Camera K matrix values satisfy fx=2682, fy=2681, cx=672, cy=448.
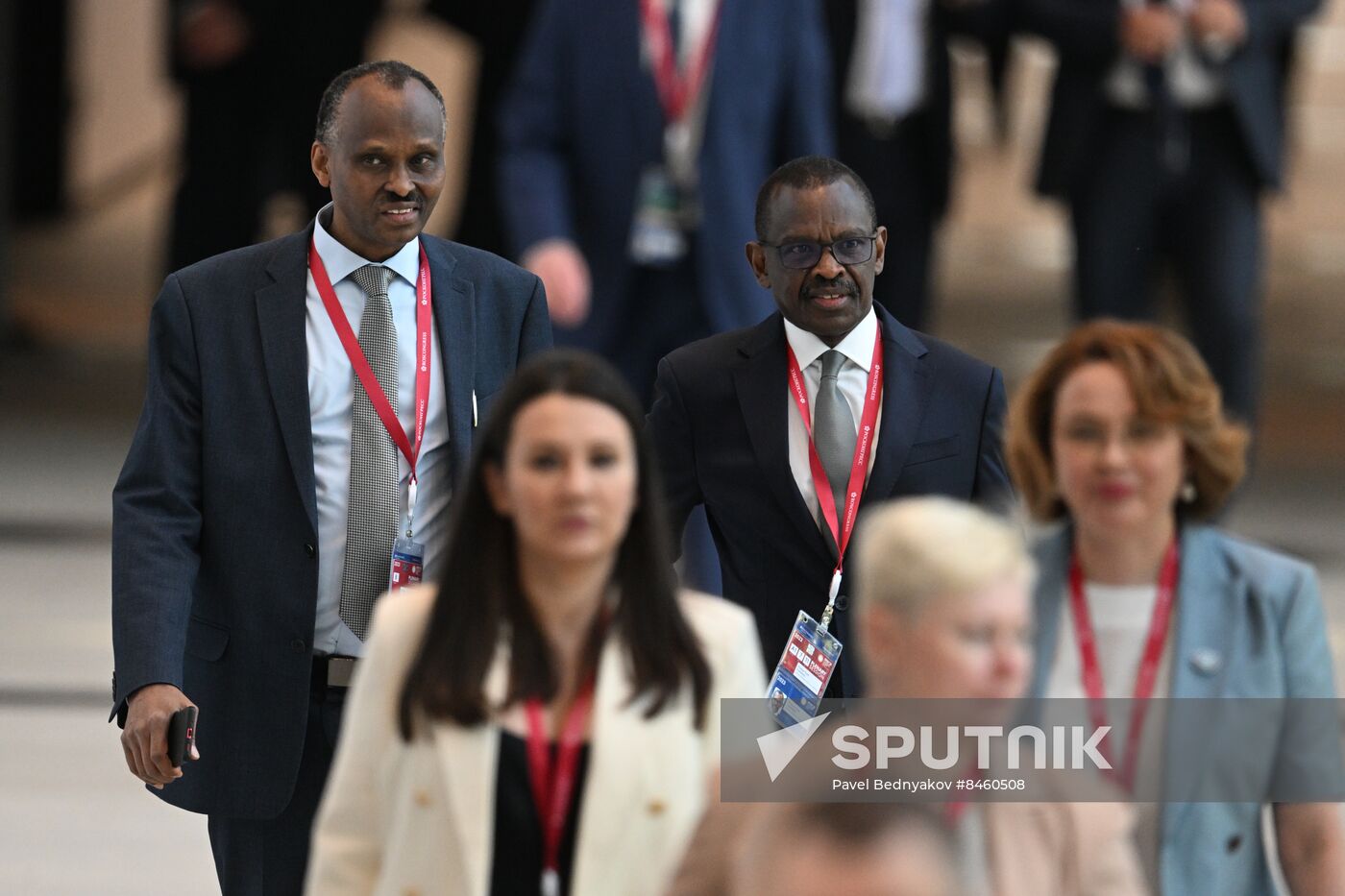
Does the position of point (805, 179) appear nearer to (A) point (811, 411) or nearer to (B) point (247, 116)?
(A) point (811, 411)

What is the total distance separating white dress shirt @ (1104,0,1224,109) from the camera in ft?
29.9

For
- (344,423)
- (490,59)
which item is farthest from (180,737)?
(490,59)

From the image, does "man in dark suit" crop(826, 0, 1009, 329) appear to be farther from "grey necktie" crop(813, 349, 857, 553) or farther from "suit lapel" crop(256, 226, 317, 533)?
"suit lapel" crop(256, 226, 317, 533)

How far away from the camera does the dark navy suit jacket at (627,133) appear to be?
24.6 ft

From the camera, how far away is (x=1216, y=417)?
3.74 metres

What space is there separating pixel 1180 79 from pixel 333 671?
5.40m

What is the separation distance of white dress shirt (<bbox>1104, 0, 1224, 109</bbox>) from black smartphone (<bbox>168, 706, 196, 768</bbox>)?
5.65 m

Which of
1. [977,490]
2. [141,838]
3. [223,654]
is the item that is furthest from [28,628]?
[977,490]

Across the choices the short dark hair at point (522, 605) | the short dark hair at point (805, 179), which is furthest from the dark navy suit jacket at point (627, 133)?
the short dark hair at point (522, 605)

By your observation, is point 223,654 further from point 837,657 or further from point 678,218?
point 678,218

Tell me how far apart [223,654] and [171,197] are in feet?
22.0

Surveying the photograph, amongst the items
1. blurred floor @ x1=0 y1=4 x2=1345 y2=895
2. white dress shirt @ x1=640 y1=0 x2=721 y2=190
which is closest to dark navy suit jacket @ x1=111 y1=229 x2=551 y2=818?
blurred floor @ x1=0 y1=4 x2=1345 y2=895

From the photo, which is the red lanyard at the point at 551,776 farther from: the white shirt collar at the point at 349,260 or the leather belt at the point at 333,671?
the white shirt collar at the point at 349,260

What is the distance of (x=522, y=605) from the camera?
3.35 meters
